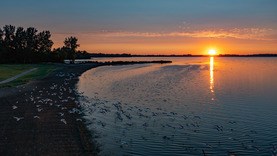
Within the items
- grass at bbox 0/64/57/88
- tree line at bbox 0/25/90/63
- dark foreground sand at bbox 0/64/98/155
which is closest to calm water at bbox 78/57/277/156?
dark foreground sand at bbox 0/64/98/155

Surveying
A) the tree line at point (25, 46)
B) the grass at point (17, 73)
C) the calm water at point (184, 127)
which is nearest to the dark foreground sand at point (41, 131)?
the calm water at point (184, 127)

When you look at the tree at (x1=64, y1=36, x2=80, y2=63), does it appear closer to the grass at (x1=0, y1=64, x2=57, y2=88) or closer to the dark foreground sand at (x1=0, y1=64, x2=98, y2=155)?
the grass at (x1=0, y1=64, x2=57, y2=88)

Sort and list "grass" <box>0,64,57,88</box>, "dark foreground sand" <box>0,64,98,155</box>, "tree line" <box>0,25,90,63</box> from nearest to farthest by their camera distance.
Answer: "dark foreground sand" <box>0,64,98,155</box> → "grass" <box>0,64,57,88</box> → "tree line" <box>0,25,90,63</box>

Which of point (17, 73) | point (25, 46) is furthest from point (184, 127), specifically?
point (25, 46)

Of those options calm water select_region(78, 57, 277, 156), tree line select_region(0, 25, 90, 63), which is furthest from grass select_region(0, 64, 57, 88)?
tree line select_region(0, 25, 90, 63)

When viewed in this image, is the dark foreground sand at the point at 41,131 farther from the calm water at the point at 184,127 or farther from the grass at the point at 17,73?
the grass at the point at 17,73

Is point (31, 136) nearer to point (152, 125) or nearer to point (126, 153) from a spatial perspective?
point (126, 153)

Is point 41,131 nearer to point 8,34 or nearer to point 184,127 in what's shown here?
point 184,127

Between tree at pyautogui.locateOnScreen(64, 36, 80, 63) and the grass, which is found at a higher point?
tree at pyautogui.locateOnScreen(64, 36, 80, 63)

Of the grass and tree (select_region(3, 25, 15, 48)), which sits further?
tree (select_region(3, 25, 15, 48))

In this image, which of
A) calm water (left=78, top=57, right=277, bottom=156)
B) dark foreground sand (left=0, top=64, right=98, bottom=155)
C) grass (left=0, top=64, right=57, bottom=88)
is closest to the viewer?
dark foreground sand (left=0, top=64, right=98, bottom=155)

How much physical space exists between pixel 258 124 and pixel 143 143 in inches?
373

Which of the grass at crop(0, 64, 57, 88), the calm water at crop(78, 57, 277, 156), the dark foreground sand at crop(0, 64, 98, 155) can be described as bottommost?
the calm water at crop(78, 57, 277, 156)

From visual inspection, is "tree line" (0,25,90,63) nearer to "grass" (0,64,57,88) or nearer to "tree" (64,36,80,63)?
"tree" (64,36,80,63)
